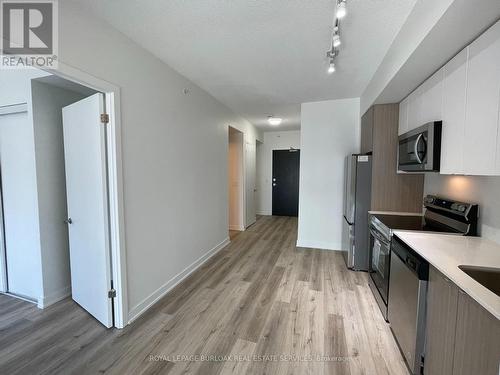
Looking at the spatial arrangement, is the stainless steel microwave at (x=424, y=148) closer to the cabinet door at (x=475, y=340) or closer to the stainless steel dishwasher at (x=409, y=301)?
the stainless steel dishwasher at (x=409, y=301)

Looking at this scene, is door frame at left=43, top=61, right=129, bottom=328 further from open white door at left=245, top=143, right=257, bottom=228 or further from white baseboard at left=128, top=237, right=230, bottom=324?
open white door at left=245, top=143, right=257, bottom=228

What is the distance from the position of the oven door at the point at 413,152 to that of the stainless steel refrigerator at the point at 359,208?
0.57 metres

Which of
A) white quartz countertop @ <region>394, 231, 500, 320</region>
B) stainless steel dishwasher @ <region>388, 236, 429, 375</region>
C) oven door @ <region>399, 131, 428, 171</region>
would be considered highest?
oven door @ <region>399, 131, 428, 171</region>

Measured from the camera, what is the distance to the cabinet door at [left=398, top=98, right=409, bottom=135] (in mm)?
2574

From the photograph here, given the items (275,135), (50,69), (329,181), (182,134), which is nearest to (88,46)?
(50,69)

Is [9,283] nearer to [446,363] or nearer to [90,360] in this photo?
[90,360]

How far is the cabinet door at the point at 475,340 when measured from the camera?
0.92 meters

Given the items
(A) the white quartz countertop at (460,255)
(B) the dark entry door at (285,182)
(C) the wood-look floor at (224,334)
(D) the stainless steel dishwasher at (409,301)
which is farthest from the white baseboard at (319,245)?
(B) the dark entry door at (285,182)

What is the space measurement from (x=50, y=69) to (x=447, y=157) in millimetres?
2880

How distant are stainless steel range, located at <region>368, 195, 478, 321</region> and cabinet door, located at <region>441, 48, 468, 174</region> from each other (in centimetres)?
43

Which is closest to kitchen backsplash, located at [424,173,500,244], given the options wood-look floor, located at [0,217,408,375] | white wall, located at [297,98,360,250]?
wood-look floor, located at [0,217,408,375]

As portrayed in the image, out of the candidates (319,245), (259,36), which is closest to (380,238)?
(319,245)

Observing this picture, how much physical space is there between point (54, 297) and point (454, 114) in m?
4.09

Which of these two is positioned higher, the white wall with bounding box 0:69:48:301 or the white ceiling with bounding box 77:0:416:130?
the white ceiling with bounding box 77:0:416:130
